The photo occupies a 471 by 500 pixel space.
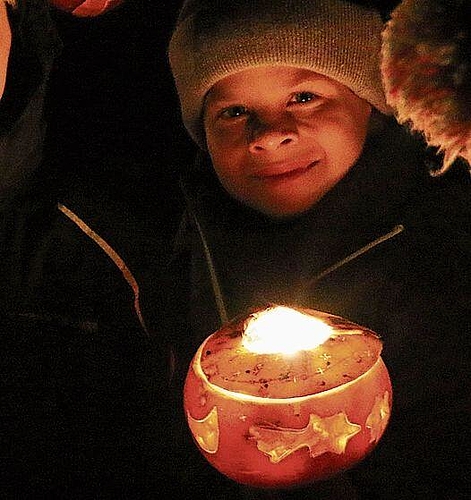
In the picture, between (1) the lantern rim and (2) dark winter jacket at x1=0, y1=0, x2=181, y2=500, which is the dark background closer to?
(2) dark winter jacket at x1=0, y1=0, x2=181, y2=500

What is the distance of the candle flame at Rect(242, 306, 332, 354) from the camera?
2.77ft

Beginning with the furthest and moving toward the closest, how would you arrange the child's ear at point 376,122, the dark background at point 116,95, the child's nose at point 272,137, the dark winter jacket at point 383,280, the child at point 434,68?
the dark background at point 116,95 < the child's ear at point 376,122 < the child's nose at point 272,137 < the dark winter jacket at point 383,280 < the child at point 434,68

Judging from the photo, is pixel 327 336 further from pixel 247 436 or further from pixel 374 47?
pixel 374 47

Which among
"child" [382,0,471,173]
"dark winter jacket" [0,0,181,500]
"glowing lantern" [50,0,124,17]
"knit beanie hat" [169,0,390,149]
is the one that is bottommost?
"dark winter jacket" [0,0,181,500]

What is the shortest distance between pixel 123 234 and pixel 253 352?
0.68m

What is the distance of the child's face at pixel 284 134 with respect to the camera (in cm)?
127

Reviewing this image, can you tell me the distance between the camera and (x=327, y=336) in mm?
860

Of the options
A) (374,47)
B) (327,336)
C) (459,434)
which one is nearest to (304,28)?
(374,47)

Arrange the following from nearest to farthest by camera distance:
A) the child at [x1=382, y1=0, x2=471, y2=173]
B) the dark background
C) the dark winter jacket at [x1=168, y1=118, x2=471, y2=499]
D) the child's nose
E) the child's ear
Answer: the child at [x1=382, y1=0, x2=471, y2=173]
the dark winter jacket at [x1=168, y1=118, x2=471, y2=499]
the child's nose
the child's ear
the dark background

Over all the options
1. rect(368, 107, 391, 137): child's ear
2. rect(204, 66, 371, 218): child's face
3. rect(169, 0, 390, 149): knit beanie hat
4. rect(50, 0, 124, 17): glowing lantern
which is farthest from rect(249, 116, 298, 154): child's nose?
rect(50, 0, 124, 17): glowing lantern

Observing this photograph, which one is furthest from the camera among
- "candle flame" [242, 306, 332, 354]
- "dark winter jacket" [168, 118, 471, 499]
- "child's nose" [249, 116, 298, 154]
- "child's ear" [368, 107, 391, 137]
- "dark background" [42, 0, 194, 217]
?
"dark background" [42, 0, 194, 217]

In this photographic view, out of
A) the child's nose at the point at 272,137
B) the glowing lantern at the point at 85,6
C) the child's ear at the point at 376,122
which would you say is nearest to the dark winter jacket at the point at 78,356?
the glowing lantern at the point at 85,6

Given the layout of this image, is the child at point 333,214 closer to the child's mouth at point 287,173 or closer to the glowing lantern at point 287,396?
the child's mouth at point 287,173

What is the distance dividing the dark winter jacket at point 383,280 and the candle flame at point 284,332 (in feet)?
0.54
